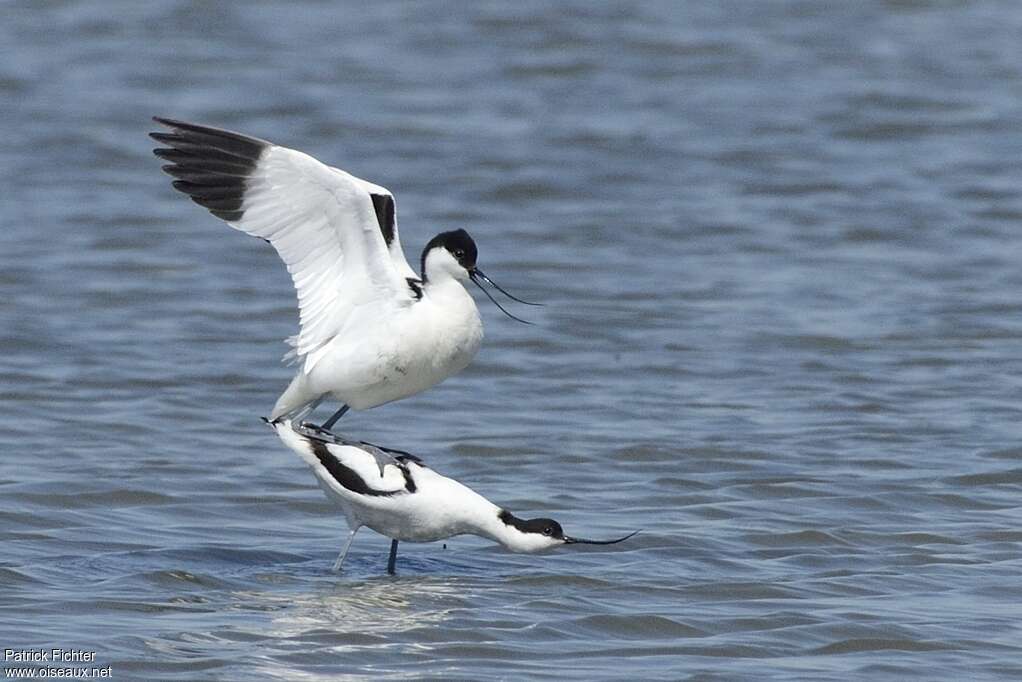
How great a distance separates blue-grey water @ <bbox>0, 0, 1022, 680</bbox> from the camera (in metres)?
6.92

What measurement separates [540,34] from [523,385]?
1117 cm

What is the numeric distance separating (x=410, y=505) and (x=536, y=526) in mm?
463

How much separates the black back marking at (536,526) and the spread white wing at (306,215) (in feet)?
3.18

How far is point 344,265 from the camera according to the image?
26.0ft

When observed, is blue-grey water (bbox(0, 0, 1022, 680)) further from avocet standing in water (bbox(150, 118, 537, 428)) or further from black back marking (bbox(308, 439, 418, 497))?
avocet standing in water (bbox(150, 118, 537, 428))

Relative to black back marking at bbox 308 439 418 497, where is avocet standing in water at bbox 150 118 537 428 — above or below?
above

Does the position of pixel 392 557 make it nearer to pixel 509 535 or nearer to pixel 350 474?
pixel 350 474

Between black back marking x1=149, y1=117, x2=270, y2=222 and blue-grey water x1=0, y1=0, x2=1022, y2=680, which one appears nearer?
blue-grey water x1=0, y1=0, x2=1022, y2=680

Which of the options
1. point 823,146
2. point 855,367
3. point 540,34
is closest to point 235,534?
point 855,367

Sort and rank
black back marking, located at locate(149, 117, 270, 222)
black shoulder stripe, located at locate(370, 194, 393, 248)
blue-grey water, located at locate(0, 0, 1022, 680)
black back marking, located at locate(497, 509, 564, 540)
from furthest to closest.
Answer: black back marking, located at locate(149, 117, 270, 222)
black shoulder stripe, located at locate(370, 194, 393, 248)
black back marking, located at locate(497, 509, 564, 540)
blue-grey water, located at locate(0, 0, 1022, 680)

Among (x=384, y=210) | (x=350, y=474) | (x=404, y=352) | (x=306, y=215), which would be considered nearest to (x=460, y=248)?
(x=384, y=210)

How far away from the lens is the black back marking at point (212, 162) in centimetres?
780

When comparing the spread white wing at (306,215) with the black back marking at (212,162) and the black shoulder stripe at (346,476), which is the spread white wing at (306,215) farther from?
the black shoulder stripe at (346,476)

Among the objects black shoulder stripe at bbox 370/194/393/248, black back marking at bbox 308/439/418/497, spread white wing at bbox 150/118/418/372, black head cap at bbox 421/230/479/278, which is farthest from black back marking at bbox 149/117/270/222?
black back marking at bbox 308/439/418/497
